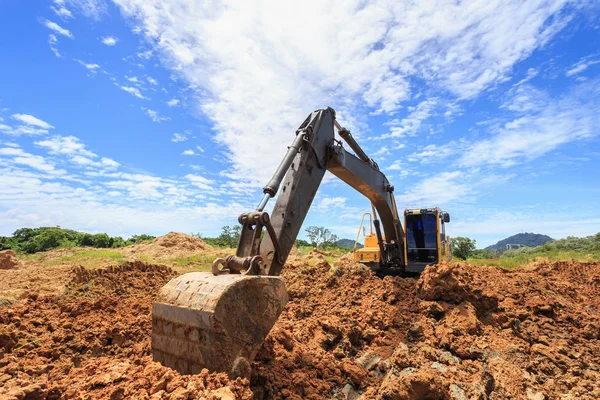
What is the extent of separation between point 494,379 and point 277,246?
3306 mm

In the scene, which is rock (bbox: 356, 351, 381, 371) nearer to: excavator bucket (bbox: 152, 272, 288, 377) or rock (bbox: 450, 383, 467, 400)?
rock (bbox: 450, 383, 467, 400)

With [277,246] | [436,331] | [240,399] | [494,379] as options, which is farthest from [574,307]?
[240,399]

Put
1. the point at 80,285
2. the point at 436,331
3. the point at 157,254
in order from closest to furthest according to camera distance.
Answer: the point at 436,331
the point at 80,285
the point at 157,254

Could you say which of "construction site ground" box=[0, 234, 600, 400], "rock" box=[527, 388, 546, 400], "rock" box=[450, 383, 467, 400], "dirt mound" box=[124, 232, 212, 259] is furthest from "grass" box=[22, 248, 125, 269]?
"rock" box=[527, 388, 546, 400]

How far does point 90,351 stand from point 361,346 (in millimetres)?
3961

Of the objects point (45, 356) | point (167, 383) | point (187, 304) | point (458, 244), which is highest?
point (458, 244)

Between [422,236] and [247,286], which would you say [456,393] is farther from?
[422,236]

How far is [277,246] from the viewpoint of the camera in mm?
4836

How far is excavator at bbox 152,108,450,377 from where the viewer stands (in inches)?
140

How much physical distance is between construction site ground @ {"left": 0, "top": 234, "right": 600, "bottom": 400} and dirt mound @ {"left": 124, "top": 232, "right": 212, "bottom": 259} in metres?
14.0

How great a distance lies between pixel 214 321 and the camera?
3.49m

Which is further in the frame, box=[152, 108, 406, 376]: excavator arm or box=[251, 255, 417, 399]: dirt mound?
box=[251, 255, 417, 399]: dirt mound

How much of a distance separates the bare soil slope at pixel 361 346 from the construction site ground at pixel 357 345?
0.06 ft

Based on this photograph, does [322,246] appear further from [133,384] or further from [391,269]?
[133,384]
